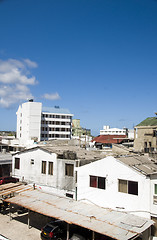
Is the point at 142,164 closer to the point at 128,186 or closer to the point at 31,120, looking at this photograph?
the point at 128,186

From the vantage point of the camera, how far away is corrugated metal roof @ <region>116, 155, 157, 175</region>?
21.4m

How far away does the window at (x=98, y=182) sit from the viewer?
23.6 metres

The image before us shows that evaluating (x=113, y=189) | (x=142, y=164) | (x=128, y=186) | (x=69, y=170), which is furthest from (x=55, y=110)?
(x=128, y=186)

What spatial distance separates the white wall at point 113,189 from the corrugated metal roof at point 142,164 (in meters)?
0.59

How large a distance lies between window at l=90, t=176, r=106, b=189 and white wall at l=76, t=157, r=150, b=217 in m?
0.32

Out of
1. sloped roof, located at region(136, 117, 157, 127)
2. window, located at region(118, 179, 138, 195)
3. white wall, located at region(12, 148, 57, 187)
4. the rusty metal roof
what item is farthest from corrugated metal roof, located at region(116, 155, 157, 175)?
sloped roof, located at region(136, 117, 157, 127)

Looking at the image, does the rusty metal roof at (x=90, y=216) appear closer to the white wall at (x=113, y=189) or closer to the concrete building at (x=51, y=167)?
the white wall at (x=113, y=189)

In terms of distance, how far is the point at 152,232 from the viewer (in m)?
20.1

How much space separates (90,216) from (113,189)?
4264mm

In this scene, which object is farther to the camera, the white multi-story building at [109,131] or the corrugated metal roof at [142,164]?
the white multi-story building at [109,131]

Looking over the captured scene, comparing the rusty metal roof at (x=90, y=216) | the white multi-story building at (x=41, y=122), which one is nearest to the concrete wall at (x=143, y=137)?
the rusty metal roof at (x=90, y=216)

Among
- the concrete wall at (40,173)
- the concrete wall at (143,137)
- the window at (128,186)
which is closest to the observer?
the window at (128,186)

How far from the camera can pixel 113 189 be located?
2261cm

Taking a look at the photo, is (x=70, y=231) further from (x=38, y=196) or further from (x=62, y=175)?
(x=62, y=175)
